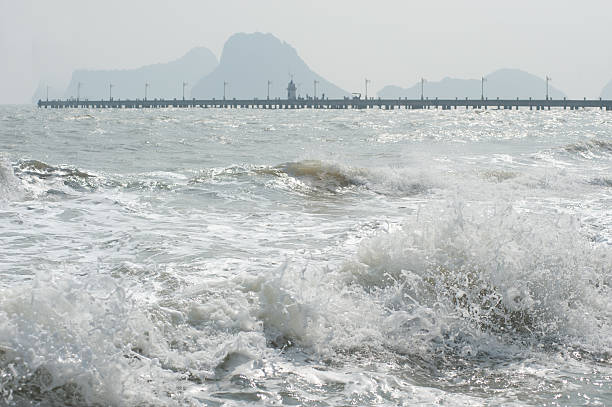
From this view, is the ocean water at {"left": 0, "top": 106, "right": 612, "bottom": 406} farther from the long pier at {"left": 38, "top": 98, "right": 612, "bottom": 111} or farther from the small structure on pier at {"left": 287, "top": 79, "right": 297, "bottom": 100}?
the small structure on pier at {"left": 287, "top": 79, "right": 297, "bottom": 100}

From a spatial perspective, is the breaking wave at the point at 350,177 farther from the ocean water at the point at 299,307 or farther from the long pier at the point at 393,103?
the long pier at the point at 393,103

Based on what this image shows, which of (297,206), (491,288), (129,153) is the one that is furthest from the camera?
(129,153)

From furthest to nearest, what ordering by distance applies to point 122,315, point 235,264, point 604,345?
point 235,264 < point 604,345 < point 122,315

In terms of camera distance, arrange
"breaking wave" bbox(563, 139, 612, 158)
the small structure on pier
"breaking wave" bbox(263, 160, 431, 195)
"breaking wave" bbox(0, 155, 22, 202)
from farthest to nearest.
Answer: the small structure on pier, "breaking wave" bbox(563, 139, 612, 158), "breaking wave" bbox(263, 160, 431, 195), "breaking wave" bbox(0, 155, 22, 202)

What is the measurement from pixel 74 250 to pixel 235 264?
1.85m

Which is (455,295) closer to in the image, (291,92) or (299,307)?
(299,307)

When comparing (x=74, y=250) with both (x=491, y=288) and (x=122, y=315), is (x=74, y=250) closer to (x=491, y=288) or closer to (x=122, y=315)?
(x=122, y=315)

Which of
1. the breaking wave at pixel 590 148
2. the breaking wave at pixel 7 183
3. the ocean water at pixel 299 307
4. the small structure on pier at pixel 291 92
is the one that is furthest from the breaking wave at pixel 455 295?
the small structure on pier at pixel 291 92

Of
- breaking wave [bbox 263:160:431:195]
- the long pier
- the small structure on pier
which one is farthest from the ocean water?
the small structure on pier

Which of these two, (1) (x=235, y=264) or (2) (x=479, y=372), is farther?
(1) (x=235, y=264)

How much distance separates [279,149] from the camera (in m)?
22.5

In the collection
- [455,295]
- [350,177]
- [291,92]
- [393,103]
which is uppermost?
[291,92]

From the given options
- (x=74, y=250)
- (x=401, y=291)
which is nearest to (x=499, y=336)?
(x=401, y=291)

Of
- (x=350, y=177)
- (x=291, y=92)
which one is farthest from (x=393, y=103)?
(x=350, y=177)
